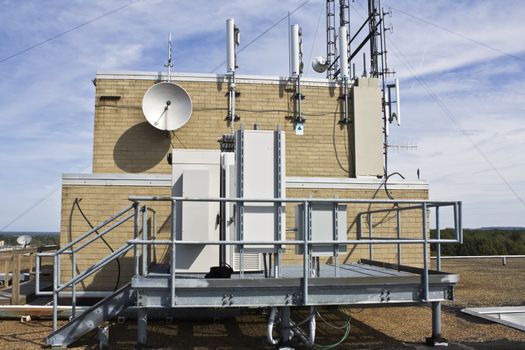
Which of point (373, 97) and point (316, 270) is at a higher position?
point (373, 97)

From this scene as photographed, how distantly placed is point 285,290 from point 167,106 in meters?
6.57

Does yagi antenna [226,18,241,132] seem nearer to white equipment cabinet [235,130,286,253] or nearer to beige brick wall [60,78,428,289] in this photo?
beige brick wall [60,78,428,289]

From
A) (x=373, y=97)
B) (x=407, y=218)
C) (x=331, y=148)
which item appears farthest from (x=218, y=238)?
(x=373, y=97)

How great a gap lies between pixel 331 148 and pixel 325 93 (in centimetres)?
148

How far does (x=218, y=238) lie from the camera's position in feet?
25.4

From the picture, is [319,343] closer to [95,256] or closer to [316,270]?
[316,270]

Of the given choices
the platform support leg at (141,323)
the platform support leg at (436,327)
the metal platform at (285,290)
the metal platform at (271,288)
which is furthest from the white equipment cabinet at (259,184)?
the platform support leg at (436,327)

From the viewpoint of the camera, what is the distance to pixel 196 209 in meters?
7.45

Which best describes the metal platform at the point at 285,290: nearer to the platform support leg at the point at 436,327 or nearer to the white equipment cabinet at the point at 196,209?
the platform support leg at the point at 436,327

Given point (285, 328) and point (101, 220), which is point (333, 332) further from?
point (101, 220)

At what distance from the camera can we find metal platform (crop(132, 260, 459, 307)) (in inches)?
245

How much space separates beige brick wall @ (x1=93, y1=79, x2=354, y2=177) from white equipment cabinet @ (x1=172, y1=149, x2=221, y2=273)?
4452 mm

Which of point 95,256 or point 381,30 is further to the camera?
point 381,30

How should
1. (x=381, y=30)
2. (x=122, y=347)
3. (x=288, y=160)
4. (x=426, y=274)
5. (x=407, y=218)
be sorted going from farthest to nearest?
(x=381, y=30) < (x=288, y=160) < (x=407, y=218) < (x=122, y=347) < (x=426, y=274)
